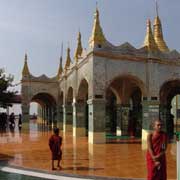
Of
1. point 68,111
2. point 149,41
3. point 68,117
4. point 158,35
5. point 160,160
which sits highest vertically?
point 158,35

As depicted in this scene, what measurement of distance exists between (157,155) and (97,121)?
11.7 metres

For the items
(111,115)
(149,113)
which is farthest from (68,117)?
(149,113)

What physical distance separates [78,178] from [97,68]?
9664mm

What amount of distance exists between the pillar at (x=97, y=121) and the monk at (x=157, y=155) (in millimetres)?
11394

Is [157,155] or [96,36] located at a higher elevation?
[96,36]

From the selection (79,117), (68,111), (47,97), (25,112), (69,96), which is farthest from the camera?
(47,97)

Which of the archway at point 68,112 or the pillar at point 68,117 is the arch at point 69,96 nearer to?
the archway at point 68,112

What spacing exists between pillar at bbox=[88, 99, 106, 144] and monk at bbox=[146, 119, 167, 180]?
1139cm

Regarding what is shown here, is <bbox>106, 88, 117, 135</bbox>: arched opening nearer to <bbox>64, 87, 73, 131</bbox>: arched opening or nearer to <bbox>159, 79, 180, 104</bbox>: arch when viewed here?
<bbox>64, 87, 73, 131</bbox>: arched opening

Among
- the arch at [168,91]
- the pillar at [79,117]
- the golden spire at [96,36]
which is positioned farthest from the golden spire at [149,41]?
the pillar at [79,117]

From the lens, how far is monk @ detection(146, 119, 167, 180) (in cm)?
570

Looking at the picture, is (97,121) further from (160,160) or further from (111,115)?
(160,160)

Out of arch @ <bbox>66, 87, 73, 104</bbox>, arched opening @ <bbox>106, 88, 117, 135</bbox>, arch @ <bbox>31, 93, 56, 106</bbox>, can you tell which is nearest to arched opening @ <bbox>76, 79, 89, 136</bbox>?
arch @ <bbox>66, 87, 73, 104</bbox>

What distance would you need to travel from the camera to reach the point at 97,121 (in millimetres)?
17375
